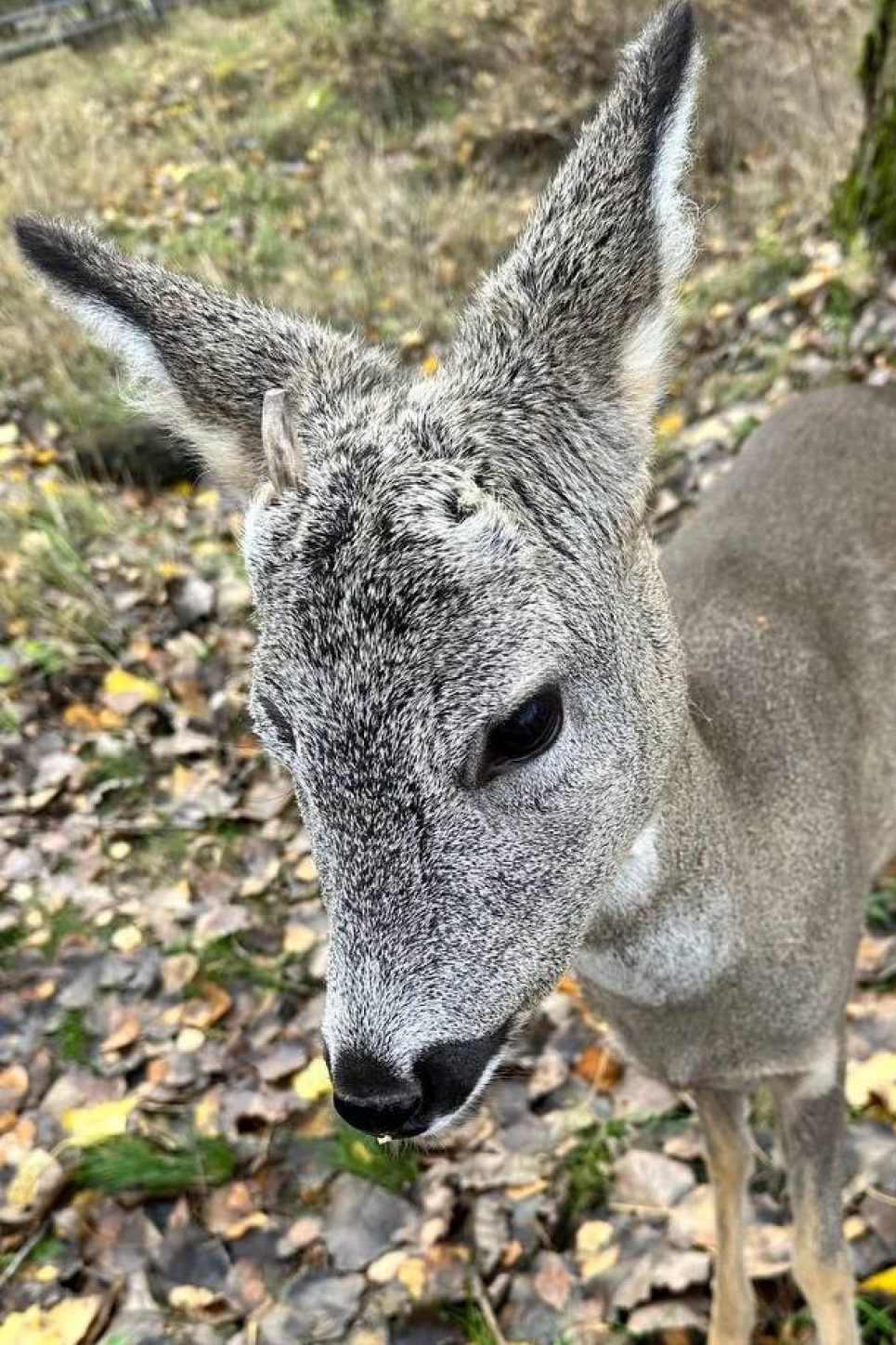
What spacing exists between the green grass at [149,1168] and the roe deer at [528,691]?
5.23 feet

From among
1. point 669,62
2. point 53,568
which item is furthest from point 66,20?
point 669,62

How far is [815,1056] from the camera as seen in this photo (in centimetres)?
261

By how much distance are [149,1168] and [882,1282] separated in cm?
208

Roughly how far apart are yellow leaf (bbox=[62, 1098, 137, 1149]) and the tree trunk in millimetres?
4826

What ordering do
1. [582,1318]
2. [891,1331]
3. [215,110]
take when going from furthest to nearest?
[215,110] → [582,1318] → [891,1331]

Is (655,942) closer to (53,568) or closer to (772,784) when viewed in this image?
(772,784)

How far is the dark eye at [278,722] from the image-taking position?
1.92 metres

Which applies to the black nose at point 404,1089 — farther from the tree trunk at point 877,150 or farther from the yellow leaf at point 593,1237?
the tree trunk at point 877,150

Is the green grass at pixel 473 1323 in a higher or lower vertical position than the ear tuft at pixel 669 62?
lower

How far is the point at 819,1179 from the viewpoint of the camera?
2668 millimetres

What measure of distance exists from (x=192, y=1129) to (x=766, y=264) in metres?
5.19

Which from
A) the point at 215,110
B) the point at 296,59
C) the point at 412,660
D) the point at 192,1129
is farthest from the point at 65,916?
the point at 296,59

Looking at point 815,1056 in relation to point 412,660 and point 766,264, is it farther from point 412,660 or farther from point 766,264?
point 766,264

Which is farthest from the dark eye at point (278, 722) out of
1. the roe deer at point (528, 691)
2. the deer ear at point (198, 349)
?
the deer ear at point (198, 349)
